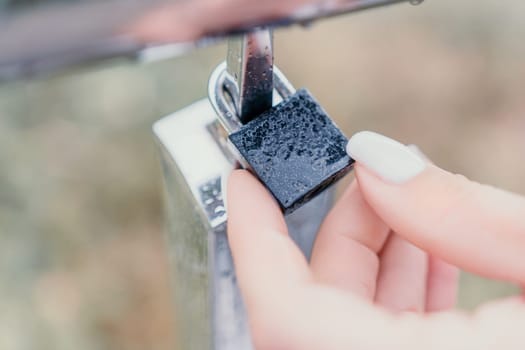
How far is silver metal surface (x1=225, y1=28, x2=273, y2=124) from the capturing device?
0.35m

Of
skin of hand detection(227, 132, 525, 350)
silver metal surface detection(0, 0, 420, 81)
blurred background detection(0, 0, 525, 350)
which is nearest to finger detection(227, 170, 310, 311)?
skin of hand detection(227, 132, 525, 350)

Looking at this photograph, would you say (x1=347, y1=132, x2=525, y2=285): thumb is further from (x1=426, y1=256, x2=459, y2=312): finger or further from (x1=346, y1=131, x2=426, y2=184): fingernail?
(x1=426, y1=256, x2=459, y2=312): finger

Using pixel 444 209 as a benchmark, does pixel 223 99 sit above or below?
above

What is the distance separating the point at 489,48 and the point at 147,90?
21.2 inches

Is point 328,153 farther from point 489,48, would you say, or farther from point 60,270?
point 489,48

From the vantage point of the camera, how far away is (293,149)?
15.2 inches

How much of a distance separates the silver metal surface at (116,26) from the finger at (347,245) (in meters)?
0.18

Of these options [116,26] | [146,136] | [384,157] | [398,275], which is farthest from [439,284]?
[146,136]

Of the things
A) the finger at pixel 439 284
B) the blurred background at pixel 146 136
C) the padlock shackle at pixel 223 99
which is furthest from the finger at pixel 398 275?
the blurred background at pixel 146 136

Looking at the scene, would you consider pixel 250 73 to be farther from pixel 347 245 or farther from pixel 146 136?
pixel 146 136

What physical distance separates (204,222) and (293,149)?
0.07m

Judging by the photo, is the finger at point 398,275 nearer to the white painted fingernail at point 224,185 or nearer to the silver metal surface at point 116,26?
the white painted fingernail at point 224,185

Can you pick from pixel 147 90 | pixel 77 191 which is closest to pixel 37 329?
pixel 77 191

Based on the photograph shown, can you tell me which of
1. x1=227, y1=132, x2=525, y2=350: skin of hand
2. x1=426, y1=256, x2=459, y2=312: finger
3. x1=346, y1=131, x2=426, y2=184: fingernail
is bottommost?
x1=426, y1=256, x2=459, y2=312: finger
